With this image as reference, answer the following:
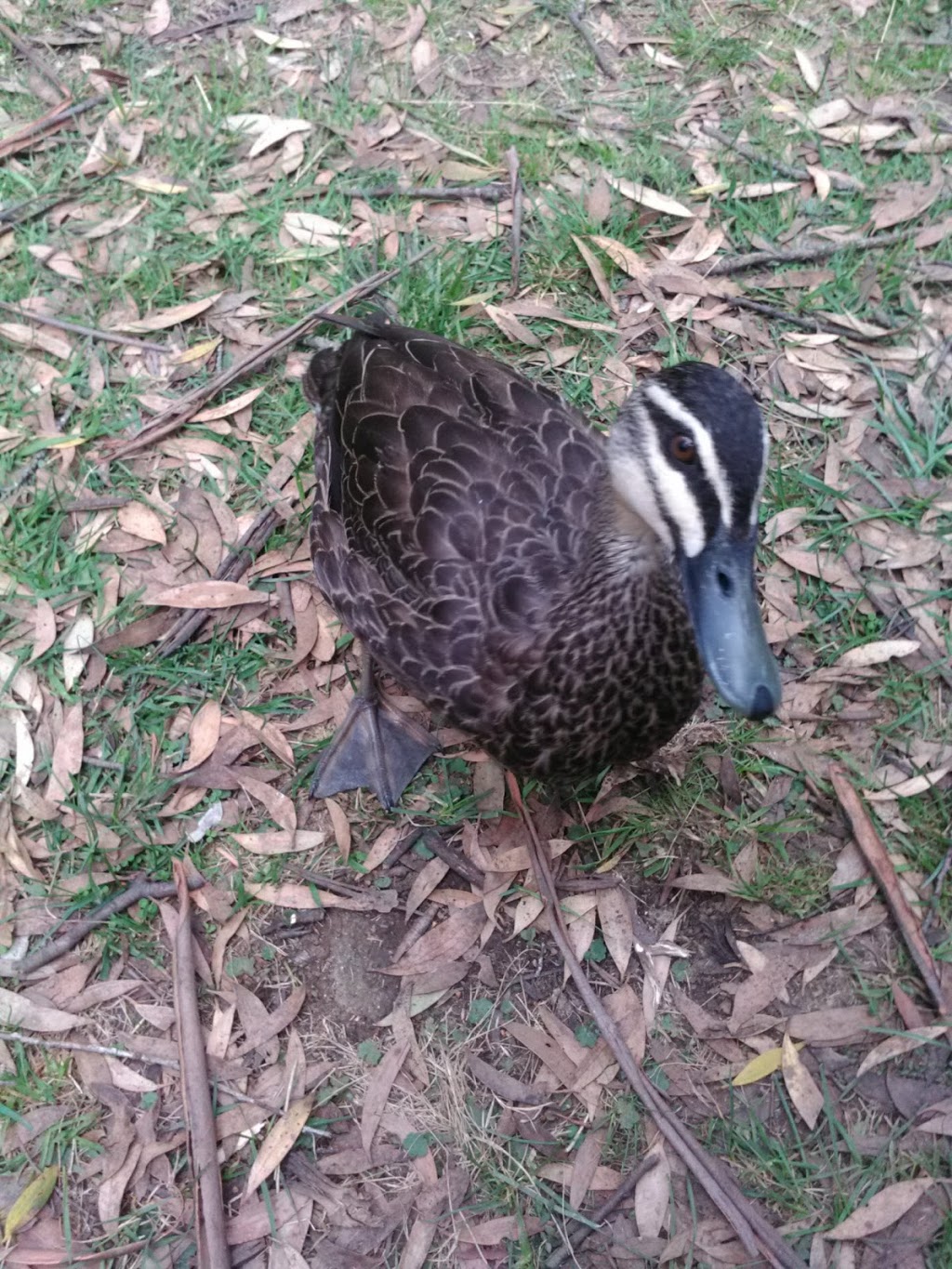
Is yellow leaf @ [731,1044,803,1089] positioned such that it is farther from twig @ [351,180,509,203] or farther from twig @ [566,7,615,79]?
twig @ [566,7,615,79]

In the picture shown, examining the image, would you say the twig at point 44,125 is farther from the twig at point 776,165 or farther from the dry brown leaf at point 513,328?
the twig at point 776,165

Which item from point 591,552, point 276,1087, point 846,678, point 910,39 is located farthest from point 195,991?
point 910,39

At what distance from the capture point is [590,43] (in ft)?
12.6

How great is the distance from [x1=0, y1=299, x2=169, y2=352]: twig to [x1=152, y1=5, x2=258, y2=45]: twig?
1.38 meters

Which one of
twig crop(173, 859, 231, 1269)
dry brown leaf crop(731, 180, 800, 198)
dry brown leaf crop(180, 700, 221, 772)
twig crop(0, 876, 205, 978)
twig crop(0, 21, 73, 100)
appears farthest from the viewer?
twig crop(0, 21, 73, 100)

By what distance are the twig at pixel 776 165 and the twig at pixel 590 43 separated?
1.56 feet

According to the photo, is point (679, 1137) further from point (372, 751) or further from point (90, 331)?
point (90, 331)

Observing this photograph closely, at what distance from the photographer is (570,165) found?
361 centimetres

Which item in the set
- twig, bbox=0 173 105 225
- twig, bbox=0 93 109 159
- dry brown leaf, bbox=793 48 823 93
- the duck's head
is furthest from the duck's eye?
twig, bbox=0 93 109 159

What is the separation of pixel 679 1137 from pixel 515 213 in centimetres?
299

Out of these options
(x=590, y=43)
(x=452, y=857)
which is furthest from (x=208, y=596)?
(x=590, y=43)

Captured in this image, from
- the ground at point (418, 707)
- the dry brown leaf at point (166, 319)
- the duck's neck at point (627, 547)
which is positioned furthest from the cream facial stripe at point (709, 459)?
the dry brown leaf at point (166, 319)

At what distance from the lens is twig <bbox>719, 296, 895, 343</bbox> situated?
10.8ft

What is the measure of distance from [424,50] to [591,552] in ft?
9.13
